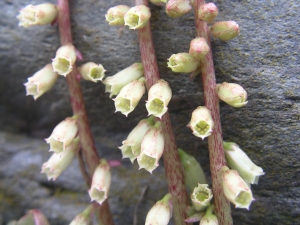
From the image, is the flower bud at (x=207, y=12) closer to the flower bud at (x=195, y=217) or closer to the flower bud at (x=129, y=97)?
the flower bud at (x=129, y=97)

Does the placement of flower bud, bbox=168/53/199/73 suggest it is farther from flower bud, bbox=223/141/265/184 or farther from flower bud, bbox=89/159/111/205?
flower bud, bbox=89/159/111/205

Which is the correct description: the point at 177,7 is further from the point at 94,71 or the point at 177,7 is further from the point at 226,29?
the point at 94,71

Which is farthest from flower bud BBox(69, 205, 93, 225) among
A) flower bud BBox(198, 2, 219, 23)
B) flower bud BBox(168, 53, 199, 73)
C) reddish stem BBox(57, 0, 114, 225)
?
flower bud BBox(198, 2, 219, 23)

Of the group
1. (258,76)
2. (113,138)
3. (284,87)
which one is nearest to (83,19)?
(113,138)

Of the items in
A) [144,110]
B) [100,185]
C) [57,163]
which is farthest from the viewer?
[144,110]

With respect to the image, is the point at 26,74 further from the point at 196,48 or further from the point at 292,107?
the point at 292,107

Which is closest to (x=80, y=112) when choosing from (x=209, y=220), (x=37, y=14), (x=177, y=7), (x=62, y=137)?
(x=62, y=137)

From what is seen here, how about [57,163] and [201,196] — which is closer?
[201,196]

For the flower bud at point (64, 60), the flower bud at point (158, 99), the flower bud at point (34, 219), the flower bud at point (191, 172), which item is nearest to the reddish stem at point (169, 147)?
the flower bud at point (191, 172)
